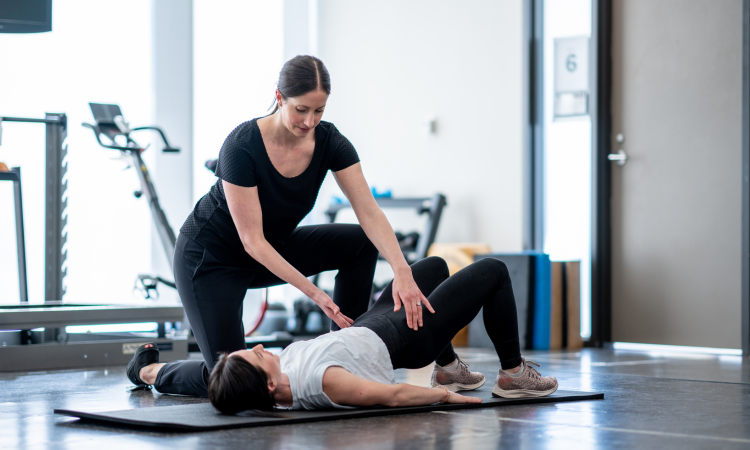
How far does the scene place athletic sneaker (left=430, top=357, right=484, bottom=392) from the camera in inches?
102

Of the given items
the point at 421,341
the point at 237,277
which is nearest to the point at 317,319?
the point at 237,277

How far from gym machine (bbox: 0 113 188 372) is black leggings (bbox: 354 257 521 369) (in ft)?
6.38

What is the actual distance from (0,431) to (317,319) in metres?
3.48

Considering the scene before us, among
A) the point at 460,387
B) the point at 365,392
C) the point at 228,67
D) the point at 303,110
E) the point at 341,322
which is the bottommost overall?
the point at 460,387

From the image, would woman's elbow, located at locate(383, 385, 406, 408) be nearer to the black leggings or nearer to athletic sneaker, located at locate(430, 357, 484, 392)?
the black leggings

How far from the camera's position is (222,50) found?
6078 millimetres

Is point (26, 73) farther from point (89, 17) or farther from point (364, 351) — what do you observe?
point (364, 351)

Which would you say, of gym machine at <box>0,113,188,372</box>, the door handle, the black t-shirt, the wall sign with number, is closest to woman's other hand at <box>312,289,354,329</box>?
the black t-shirt

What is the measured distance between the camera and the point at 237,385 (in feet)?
6.46

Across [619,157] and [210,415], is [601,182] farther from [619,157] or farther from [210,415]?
[210,415]

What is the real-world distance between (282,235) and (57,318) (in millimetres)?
1663

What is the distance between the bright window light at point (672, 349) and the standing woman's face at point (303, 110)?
306 cm

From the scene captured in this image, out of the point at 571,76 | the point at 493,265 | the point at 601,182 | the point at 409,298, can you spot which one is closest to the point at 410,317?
the point at 409,298

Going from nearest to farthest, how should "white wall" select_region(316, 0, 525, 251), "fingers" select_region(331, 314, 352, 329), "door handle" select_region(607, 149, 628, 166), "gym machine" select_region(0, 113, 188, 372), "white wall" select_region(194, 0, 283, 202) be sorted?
1. "fingers" select_region(331, 314, 352, 329)
2. "gym machine" select_region(0, 113, 188, 372)
3. "door handle" select_region(607, 149, 628, 166)
4. "white wall" select_region(316, 0, 525, 251)
5. "white wall" select_region(194, 0, 283, 202)
